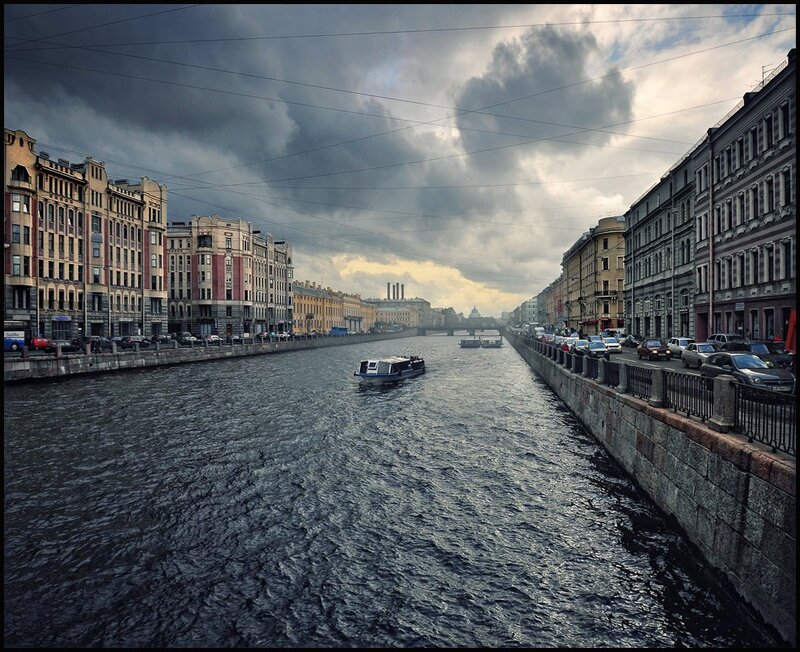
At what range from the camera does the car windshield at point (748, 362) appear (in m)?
18.3

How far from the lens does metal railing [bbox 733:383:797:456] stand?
8.65 meters

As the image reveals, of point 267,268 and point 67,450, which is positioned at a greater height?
point 267,268

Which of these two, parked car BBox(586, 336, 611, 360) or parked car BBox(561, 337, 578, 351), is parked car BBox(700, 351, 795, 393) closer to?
parked car BBox(586, 336, 611, 360)

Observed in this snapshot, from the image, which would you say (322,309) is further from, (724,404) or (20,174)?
(724,404)

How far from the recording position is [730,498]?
9203mm

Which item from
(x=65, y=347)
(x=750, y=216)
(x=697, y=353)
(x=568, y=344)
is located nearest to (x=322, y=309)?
(x=65, y=347)

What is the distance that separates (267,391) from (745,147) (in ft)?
Answer: 122

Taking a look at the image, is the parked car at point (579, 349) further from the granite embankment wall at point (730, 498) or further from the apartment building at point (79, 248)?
the apartment building at point (79, 248)

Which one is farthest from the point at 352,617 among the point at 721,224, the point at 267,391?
the point at 721,224

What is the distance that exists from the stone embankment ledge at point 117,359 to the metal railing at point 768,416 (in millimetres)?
38472

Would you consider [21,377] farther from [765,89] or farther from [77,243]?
[765,89]

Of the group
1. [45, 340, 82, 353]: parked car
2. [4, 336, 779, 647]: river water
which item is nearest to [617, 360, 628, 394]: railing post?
[4, 336, 779, 647]: river water

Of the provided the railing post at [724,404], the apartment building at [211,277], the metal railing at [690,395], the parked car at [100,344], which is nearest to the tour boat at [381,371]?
the parked car at [100,344]

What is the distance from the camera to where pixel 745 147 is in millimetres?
35469
